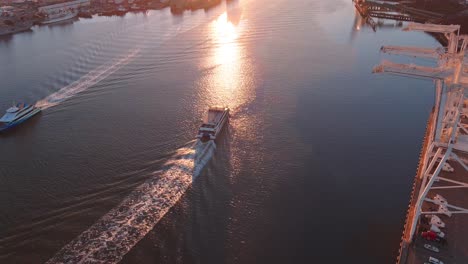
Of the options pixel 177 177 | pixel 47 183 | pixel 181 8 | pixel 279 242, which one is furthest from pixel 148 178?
pixel 181 8

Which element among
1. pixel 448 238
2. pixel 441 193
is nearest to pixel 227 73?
pixel 441 193

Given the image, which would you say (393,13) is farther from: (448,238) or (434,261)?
(434,261)

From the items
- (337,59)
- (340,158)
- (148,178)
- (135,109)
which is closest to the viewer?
(148,178)

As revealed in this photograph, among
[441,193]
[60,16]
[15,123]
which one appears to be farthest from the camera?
[60,16]

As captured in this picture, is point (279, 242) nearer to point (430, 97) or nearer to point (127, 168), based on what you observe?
point (127, 168)

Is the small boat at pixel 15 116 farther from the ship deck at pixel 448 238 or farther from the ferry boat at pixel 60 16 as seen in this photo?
the ferry boat at pixel 60 16
